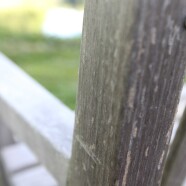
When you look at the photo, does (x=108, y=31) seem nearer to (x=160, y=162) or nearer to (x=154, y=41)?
(x=154, y=41)

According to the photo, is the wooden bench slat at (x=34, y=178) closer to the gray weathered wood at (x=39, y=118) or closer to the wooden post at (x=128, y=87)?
the gray weathered wood at (x=39, y=118)

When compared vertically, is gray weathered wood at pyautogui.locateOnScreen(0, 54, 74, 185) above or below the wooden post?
below

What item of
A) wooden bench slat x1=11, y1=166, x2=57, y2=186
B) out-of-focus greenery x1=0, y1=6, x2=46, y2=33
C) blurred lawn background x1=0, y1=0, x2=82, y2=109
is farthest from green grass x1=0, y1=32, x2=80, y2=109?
wooden bench slat x1=11, y1=166, x2=57, y2=186

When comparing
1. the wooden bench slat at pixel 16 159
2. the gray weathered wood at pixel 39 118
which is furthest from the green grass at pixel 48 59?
the gray weathered wood at pixel 39 118

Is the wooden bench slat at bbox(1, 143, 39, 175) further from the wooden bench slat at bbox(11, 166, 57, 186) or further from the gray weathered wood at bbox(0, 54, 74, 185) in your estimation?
the gray weathered wood at bbox(0, 54, 74, 185)

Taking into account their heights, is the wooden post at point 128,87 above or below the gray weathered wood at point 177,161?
above
